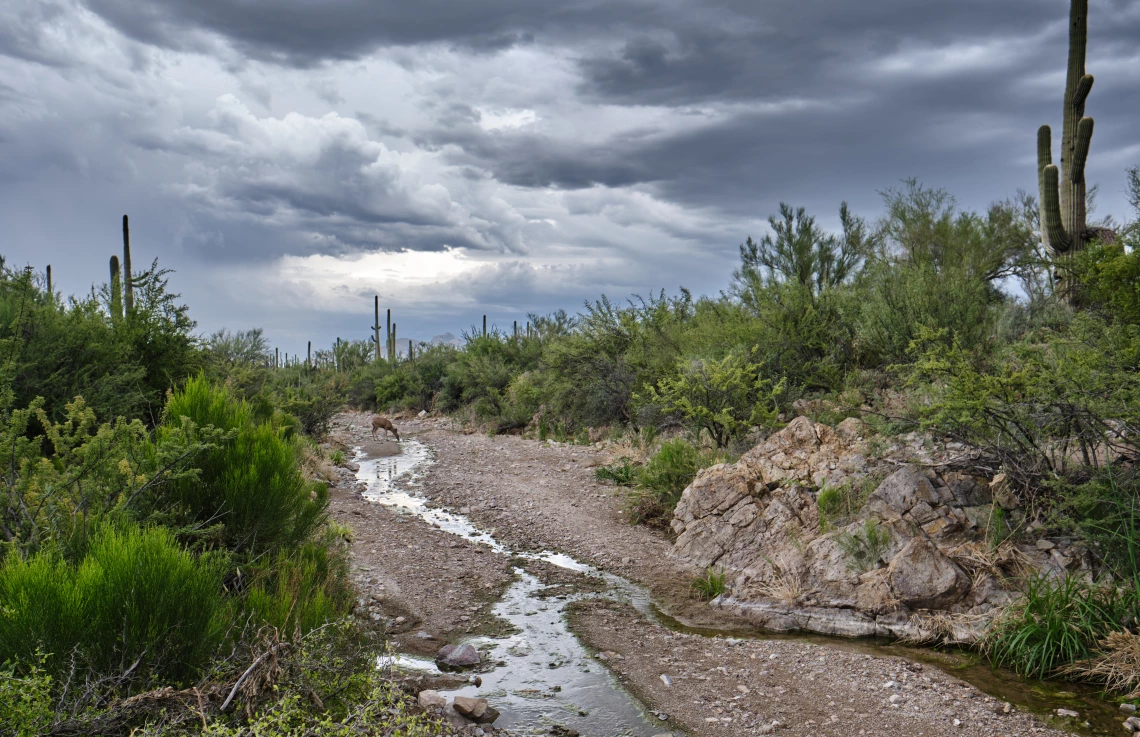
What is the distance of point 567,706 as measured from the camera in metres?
5.36

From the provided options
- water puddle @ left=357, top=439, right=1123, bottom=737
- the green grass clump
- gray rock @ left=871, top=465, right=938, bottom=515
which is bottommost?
water puddle @ left=357, top=439, right=1123, bottom=737

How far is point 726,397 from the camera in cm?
1295

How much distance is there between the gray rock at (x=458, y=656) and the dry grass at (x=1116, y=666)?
15.0ft

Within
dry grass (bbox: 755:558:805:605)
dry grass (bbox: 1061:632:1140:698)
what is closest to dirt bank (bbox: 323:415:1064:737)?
dry grass (bbox: 755:558:805:605)

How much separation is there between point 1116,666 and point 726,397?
306 inches

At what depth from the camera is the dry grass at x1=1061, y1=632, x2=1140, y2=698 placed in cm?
539

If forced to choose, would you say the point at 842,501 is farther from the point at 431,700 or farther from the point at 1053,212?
the point at 1053,212

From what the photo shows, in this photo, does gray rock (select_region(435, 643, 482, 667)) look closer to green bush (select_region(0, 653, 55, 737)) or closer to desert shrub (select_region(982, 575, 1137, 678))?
green bush (select_region(0, 653, 55, 737))

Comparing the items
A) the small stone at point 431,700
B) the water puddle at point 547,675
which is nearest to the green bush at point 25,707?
the small stone at point 431,700

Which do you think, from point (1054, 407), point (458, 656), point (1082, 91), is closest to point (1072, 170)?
point (1082, 91)

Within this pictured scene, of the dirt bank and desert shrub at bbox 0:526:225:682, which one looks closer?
desert shrub at bbox 0:526:225:682

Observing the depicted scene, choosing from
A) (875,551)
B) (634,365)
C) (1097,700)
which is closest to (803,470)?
(875,551)

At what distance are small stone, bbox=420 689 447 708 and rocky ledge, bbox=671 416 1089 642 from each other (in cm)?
343

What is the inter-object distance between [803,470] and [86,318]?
1031 cm
